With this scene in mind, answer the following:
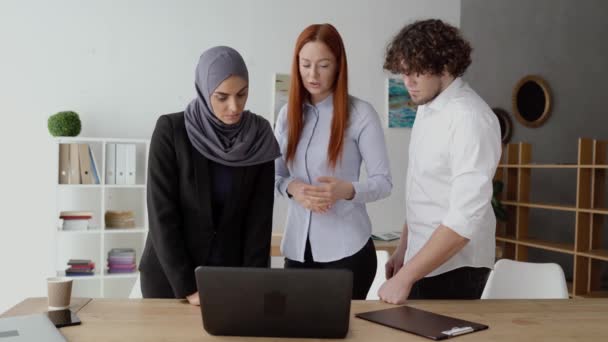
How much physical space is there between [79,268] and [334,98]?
9.70 feet

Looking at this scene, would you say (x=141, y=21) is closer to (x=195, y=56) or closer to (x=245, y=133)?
(x=195, y=56)

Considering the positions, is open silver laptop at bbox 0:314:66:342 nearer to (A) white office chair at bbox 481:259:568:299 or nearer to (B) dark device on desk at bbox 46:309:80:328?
(B) dark device on desk at bbox 46:309:80:328

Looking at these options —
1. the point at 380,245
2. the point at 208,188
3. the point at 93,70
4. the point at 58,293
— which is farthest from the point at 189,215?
the point at 93,70

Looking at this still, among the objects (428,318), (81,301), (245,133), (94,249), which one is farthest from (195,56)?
(428,318)

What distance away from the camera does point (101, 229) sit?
14.4 ft

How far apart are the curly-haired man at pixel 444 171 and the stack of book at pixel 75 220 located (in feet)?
9.94

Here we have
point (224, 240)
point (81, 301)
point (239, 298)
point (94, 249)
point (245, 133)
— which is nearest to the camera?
point (239, 298)

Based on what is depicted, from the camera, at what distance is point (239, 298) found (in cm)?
137

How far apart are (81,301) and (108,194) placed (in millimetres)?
3086

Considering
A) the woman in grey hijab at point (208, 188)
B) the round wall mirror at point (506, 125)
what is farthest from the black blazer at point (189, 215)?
the round wall mirror at point (506, 125)

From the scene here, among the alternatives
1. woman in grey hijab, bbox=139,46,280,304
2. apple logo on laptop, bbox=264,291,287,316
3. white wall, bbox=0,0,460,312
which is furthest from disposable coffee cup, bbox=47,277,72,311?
white wall, bbox=0,0,460,312

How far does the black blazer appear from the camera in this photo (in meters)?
1.76

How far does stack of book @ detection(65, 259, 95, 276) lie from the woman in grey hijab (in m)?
2.65

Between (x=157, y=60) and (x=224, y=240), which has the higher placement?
(x=157, y=60)
